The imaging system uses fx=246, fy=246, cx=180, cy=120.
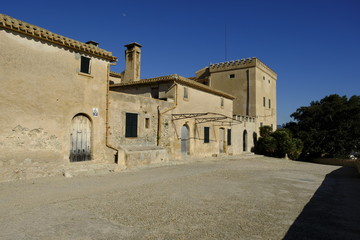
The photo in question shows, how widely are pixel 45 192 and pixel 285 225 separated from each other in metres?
6.45

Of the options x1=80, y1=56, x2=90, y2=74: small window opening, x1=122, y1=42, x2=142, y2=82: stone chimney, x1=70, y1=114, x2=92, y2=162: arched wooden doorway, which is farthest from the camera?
x1=122, y1=42, x2=142, y2=82: stone chimney

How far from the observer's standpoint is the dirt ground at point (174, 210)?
14.5 ft

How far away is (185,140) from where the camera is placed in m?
18.1

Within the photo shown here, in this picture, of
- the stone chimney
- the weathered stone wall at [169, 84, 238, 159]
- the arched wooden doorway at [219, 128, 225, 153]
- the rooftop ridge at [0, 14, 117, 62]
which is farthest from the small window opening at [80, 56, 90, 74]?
the arched wooden doorway at [219, 128, 225, 153]

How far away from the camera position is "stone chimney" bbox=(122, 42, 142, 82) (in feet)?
62.2

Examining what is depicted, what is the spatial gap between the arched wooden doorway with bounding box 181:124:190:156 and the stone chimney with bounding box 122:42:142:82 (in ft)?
18.1

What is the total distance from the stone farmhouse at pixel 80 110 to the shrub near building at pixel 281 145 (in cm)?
896

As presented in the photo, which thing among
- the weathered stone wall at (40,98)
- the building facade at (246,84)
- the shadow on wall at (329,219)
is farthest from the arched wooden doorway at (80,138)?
the building facade at (246,84)

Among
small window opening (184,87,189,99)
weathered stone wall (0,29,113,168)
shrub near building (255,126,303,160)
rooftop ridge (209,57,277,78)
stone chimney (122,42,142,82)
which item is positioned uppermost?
rooftop ridge (209,57,277,78)

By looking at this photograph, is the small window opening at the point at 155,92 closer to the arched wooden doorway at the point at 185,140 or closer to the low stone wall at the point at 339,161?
the arched wooden doorway at the point at 185,140

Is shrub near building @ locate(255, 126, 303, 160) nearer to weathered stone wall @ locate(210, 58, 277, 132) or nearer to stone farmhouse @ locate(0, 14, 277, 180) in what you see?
weathered stone wall @ locate(210, 58, 277, 132)

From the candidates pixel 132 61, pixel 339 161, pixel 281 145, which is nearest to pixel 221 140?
pixel 281 145

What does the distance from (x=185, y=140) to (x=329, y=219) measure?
13228 mm

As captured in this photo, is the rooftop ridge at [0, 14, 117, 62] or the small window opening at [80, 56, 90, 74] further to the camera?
the small window opening at [80, 56, 90, 74]
